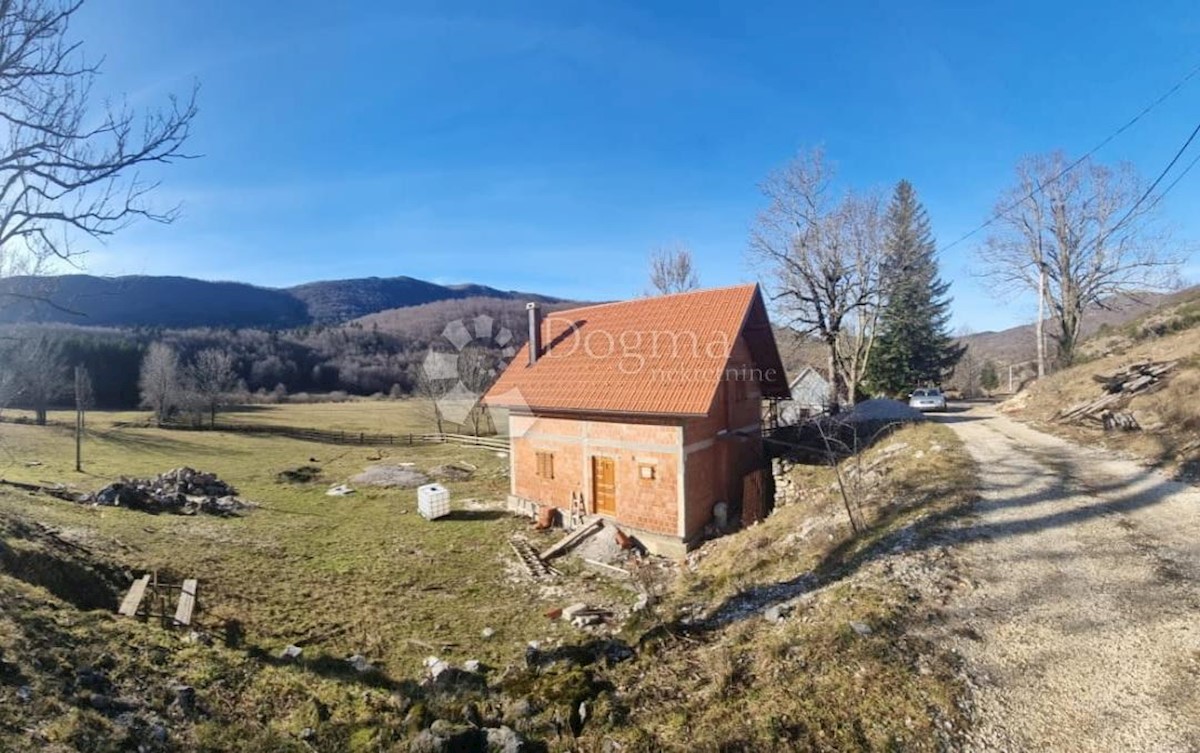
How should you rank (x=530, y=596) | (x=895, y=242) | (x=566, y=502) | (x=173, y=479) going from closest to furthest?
(x=530, y=596)
(x=566, y=502)
(x=173, y=479)
(x=895, y=242)

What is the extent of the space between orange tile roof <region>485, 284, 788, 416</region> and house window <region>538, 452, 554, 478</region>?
1765 mm

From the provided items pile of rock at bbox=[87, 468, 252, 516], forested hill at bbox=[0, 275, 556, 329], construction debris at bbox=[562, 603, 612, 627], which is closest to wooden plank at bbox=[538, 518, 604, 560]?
construction debris at bbox=[562, 603, 612, 627]

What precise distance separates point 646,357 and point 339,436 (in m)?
37.0

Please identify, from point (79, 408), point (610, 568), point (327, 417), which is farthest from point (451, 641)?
point (327, 417)

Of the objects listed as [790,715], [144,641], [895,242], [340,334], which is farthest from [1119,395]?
[340,334]

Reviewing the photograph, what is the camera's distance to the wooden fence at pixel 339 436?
41.4m

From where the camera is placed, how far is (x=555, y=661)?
25.4 feet

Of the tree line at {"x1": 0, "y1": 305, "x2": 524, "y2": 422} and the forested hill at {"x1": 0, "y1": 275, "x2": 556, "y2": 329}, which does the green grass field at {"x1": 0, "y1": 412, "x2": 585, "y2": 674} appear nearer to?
the tree line at {"x1": 0, "y1": 305, "x2": 524, "y2": 422}

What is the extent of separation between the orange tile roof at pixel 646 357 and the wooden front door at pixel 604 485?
1754mm

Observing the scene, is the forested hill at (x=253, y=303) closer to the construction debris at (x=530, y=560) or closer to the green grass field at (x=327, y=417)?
the green grass field at (x=327, y=417)

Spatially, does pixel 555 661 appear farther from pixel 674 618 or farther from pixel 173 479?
pixel 173 479

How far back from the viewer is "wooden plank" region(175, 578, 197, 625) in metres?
9.18

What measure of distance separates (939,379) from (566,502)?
33.9 meters

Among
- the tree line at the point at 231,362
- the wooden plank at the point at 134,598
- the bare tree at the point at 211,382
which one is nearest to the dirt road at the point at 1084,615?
the wooden plank at the point at 134,598
